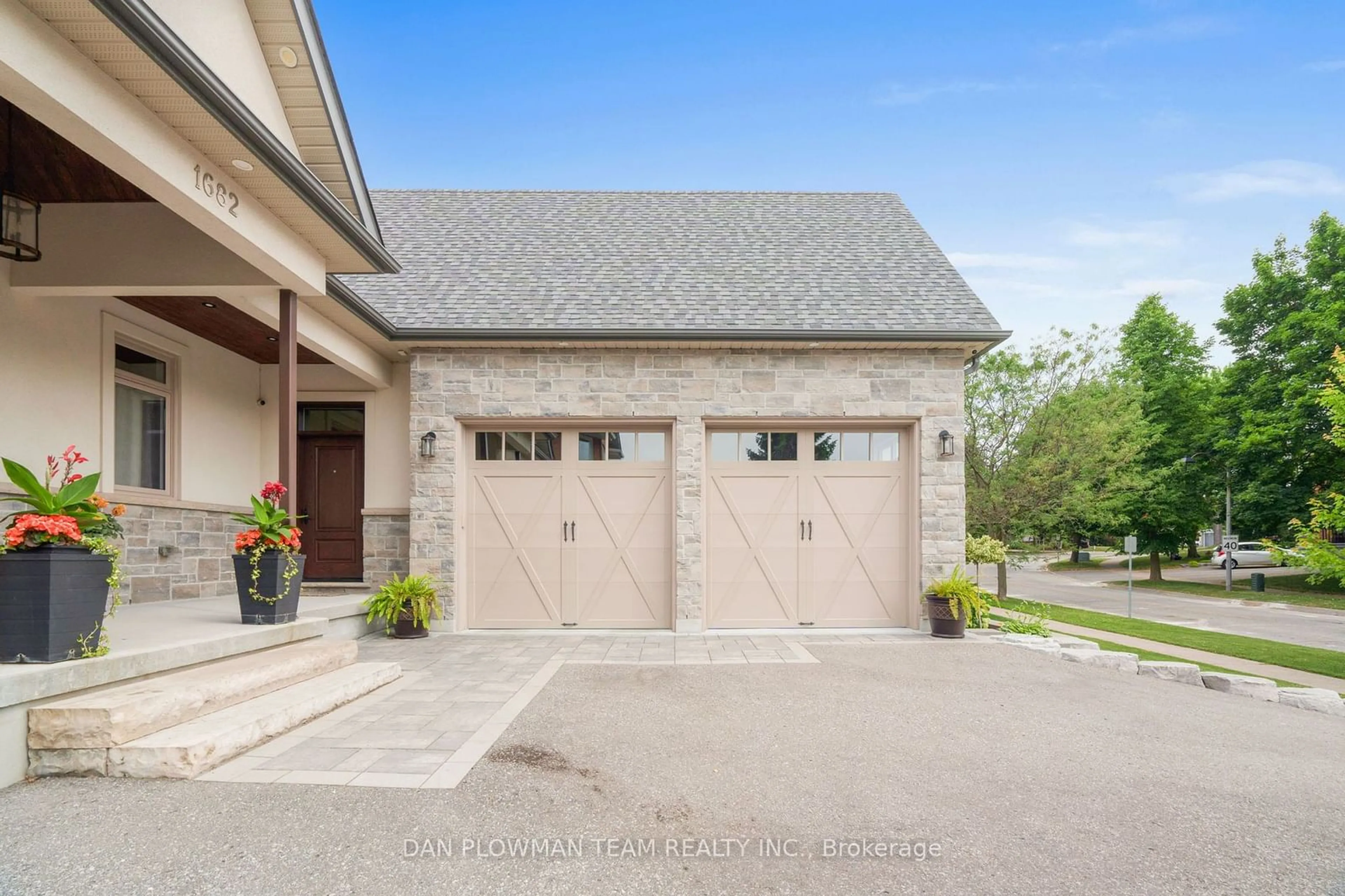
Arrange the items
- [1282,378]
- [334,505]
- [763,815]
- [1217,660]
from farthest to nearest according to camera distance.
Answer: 1. [1282,378]
2. [334,505]
3. [1217,660]
4. [763,815]

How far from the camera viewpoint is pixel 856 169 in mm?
18578

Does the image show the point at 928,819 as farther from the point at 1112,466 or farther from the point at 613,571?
the point at 1112,466

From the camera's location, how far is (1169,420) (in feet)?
85.1

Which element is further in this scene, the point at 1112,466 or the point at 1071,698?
the point at 1112,466

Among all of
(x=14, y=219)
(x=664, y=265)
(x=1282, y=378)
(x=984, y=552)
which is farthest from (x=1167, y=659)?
(x=1282, y=378)

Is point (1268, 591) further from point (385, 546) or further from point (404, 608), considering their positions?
point (385, 546)

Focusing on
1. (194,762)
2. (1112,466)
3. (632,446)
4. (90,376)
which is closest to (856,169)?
(1112,466)

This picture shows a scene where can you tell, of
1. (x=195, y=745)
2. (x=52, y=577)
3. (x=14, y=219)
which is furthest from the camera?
(x=14, y=219)

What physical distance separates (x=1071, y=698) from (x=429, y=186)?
12.8 meters

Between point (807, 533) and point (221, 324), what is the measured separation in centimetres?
726

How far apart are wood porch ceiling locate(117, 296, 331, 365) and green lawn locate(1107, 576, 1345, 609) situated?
24679mm

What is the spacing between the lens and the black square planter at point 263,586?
5309 millimetres

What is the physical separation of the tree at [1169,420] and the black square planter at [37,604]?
1096 inches

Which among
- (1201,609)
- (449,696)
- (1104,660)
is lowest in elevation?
(1201,609)
